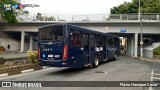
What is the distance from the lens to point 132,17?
45.1 metres

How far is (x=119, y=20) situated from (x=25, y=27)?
65.9 feet

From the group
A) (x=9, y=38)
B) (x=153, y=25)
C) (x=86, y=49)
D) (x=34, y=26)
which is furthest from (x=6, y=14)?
(x=86, y=49)

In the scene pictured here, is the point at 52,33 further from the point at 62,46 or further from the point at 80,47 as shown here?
the point at 80,47

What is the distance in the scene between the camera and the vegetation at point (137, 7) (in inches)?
2413

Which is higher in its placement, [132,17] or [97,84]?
[132,17]

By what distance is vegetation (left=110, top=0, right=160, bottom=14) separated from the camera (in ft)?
201

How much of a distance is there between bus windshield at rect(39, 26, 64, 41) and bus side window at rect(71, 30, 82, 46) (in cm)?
82

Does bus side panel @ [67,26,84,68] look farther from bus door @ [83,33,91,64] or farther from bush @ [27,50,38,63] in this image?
bush @ [27,50,38,63]

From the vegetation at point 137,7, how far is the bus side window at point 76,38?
4587cm

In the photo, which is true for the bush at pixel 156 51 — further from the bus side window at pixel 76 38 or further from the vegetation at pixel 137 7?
the bus side window at pixel 76 38

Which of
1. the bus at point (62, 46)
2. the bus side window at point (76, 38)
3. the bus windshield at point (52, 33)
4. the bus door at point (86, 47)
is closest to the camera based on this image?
the bus at point (62, 46)

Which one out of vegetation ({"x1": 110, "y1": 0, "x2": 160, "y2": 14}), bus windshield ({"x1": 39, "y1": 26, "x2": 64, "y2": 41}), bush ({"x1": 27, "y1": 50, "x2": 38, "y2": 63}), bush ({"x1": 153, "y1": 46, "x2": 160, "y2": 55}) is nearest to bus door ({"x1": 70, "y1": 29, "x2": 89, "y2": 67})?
bus windshield ({"x1": 39, "y1": 26, "x2": 64, "y2": 41})

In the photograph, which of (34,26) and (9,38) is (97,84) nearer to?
(34,26)

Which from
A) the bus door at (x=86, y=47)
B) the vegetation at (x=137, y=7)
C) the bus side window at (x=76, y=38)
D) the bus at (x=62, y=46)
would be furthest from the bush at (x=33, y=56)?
the vegetation at (x=137, y=7)
